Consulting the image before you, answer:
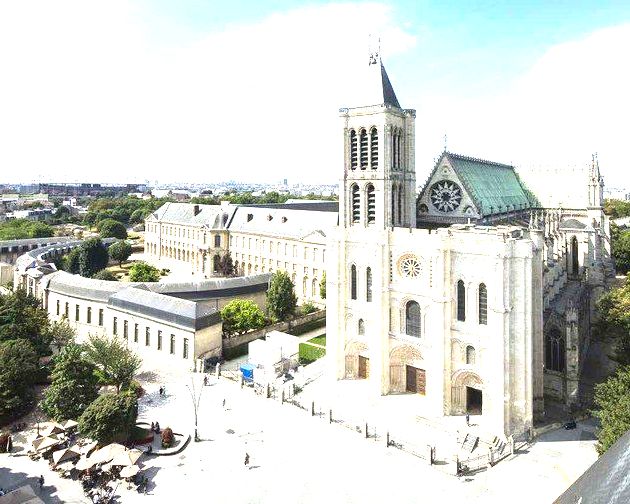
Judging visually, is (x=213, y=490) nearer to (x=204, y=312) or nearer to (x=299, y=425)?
(x=299, y=425)

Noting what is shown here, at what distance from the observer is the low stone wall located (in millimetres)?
49928

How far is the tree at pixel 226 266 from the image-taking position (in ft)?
275

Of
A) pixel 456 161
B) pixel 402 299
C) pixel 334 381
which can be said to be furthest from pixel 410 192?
pixel 334 381

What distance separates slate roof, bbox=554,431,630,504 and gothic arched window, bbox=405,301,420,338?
31020 millimetres

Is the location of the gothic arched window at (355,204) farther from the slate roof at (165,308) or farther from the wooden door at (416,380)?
the slate roof at (165,308)

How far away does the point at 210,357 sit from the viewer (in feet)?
152

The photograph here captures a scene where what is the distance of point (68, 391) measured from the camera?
32656 mm

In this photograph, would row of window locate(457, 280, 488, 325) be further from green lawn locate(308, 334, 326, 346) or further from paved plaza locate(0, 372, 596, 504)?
green lawn locate(308, 334, 326, 346)

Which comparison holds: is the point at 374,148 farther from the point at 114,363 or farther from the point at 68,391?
the point at 68,391

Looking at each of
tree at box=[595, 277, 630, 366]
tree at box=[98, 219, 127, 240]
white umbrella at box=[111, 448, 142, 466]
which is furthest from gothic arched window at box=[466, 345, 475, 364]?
tree at box=[98, 219, 127, 240]

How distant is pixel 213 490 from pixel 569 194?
5357 cm

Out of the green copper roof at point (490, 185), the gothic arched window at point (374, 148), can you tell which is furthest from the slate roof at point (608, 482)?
the green copper roof at point (490, 185)

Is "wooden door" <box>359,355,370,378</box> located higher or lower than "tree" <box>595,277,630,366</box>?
lower

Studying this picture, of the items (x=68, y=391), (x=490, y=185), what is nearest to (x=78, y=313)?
(x=68, y=391)
